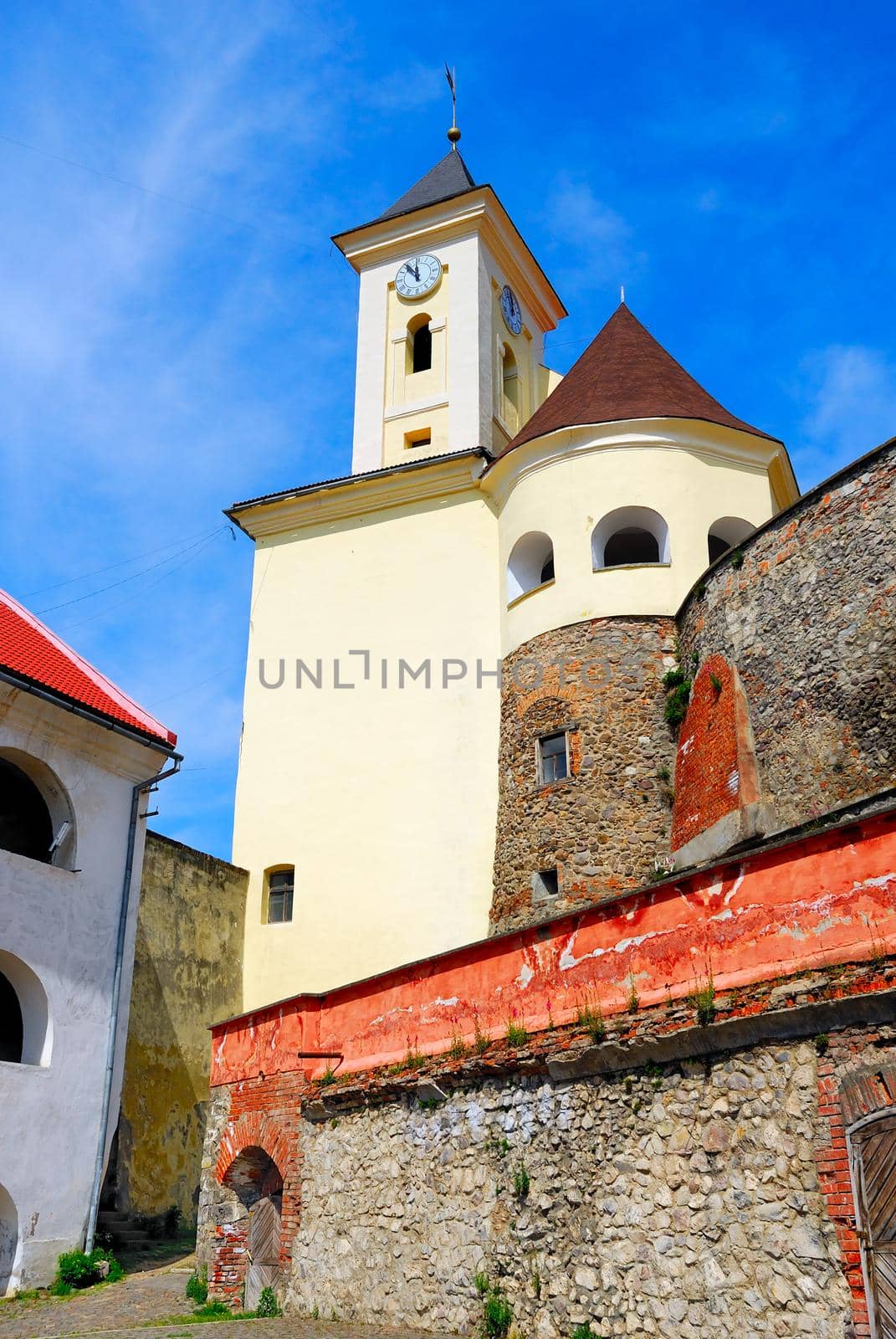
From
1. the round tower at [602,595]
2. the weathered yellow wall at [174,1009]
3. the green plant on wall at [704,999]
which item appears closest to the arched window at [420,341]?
the round tower at [602,595]

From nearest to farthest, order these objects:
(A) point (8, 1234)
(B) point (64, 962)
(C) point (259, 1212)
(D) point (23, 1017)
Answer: (C) point (259, 1212) → (A) point (8, 1234) → (D) point (23, 1017) → (B) point (64, 962)

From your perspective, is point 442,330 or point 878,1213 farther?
point 442,330

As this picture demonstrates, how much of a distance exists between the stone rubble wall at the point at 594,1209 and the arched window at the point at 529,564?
9.39 meters

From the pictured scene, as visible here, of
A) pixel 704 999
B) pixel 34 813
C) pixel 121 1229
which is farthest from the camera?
pixel 34 813

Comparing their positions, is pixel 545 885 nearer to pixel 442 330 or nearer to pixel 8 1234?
pixel 8 1234

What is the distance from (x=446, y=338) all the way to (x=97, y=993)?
13.8 m

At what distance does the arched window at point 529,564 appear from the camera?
18.2 metres

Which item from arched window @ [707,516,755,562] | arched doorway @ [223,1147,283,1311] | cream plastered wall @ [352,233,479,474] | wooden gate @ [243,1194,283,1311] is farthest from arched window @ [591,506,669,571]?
wooden gate @ [243,1194,283,1311]

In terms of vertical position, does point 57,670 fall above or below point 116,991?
above

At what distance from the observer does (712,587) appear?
1532 cm

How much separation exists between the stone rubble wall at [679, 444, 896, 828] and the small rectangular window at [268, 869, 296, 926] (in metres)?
8.33

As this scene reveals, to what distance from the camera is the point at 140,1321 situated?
36.5ft

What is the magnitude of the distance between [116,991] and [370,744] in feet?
19.3

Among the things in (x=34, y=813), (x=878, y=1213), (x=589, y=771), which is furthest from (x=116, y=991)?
(x=878, y=1213)
